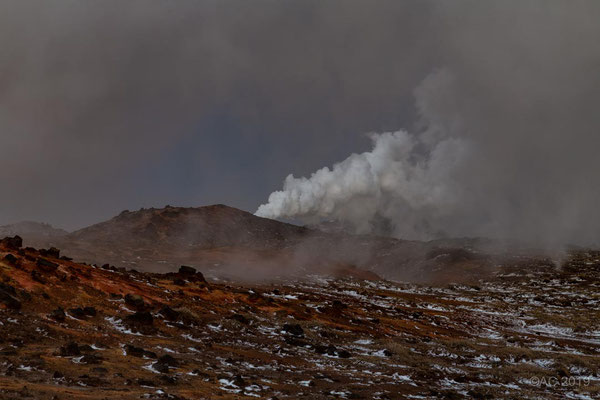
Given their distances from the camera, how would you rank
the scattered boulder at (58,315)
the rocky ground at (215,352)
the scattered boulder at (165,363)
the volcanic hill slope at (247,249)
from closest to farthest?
the rocky ground at (215,352) < the scattered boulder at (165,363) < the scattered boulder at (58,315) < the volcanic hill slope at (247,249)

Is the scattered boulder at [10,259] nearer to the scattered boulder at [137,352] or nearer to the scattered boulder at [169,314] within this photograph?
the scattered boulder at [169,314]

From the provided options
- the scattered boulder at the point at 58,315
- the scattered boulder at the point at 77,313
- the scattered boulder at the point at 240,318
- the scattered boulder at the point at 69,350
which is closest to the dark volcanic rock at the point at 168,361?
the scattered boulder at the point at 69,350

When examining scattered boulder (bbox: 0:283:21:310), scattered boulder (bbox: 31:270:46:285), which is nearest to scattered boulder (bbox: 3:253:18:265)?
scattered boulder (bbox: 31:270:46:285)

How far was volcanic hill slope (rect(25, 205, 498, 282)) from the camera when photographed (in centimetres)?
9894

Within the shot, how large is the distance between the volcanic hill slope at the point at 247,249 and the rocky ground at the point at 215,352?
54562mm

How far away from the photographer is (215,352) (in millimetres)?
20625

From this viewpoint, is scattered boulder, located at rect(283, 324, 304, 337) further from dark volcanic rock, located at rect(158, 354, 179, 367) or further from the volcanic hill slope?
the volcanic hill slope

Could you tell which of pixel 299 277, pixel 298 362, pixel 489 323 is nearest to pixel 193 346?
pixel 298 362

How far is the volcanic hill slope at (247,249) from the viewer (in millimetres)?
98938

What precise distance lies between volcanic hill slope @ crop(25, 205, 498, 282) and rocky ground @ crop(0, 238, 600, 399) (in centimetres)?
5456

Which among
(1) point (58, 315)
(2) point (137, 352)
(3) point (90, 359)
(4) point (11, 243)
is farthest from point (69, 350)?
(4) point (11, 243)

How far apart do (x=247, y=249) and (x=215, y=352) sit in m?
112

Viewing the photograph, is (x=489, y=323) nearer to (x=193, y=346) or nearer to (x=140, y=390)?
(x=193, y=346)

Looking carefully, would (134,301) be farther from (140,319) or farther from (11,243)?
(11,243)
